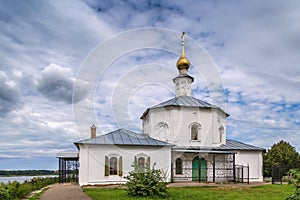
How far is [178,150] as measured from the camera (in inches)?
841

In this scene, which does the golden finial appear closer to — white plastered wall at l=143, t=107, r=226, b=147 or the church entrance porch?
white plastered wall at l=143, t=107, r=226, b=147

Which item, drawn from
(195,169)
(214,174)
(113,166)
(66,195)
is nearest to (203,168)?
(195,169)

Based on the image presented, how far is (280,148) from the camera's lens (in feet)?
122

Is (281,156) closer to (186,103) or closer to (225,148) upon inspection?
(225,148)

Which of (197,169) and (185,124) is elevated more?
(185,124)

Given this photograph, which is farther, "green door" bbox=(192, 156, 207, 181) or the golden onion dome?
the golden onion dome

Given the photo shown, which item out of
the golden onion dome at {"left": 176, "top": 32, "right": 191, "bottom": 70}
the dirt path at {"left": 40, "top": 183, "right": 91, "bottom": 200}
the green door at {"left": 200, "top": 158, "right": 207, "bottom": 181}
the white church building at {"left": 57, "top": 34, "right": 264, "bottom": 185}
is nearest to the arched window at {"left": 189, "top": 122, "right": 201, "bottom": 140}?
the white church building at {"left": 57, "top": 34, "right": 264, "bottom": 185}

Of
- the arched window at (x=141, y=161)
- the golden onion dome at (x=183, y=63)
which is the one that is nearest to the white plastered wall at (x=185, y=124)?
the arched window at (x=141, y=161)

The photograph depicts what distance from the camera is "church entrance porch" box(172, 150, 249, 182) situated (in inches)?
856

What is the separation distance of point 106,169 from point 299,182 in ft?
47.7

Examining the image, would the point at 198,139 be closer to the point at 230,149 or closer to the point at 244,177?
the point at 230,149

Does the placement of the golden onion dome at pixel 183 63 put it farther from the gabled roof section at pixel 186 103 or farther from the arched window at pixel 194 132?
the arched window at pixel 194 132

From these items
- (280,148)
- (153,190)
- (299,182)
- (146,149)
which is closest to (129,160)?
(146,149)

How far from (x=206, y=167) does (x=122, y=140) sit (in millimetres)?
6848
